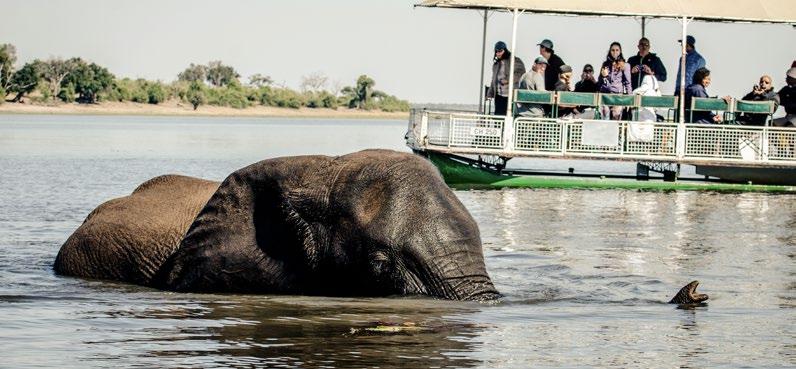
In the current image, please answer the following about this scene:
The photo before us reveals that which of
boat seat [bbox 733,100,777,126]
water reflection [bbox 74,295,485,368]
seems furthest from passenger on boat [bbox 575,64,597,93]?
water reflection [bbox 74,295,485,368]

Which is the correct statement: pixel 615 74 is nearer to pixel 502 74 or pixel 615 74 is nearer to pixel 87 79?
pixel 502 74

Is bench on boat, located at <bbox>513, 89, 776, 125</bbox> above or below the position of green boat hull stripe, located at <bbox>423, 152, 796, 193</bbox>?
above

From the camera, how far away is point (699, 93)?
23.8m

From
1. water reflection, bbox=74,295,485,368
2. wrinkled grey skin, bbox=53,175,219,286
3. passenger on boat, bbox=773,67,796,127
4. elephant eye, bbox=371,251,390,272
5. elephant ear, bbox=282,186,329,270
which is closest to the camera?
water reflection, bbox=74,295,485,368

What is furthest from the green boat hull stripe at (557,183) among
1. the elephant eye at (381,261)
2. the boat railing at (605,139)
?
the elephant eye at (381,261)

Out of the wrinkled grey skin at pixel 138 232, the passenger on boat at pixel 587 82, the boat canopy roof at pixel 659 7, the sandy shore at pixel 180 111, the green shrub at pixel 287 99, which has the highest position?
the boat canopy roof at pixel 659 7

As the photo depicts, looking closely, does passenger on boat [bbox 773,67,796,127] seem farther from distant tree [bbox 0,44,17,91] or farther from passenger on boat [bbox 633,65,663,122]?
distant tree [bbox 0,44,17,91]

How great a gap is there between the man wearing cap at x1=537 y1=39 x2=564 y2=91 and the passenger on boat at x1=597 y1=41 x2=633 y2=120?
2.59 ft

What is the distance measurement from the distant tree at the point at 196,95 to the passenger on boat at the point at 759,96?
9000 centimetres

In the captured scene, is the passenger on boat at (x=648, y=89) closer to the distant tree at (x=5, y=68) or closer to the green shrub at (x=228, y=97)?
the distant tree at (x=5, y=68)

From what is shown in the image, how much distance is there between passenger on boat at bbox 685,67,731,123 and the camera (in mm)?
23750

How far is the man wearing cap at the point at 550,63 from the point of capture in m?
24.0

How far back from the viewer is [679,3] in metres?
23.8

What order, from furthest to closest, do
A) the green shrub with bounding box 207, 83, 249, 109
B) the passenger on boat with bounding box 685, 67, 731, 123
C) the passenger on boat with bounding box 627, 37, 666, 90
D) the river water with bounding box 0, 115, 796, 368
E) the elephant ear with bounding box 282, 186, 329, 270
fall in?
the green shrub with bounding box 207, 83, 249, 109, the passenger on boat with bounding box 627, 37, 666, 90, the passenger on boat with bounding box 685, 67, 731, 123, the elephant ear with bounding box 282, 186, 329, 270, the river water with bounding box 0, 115, 796, 368
